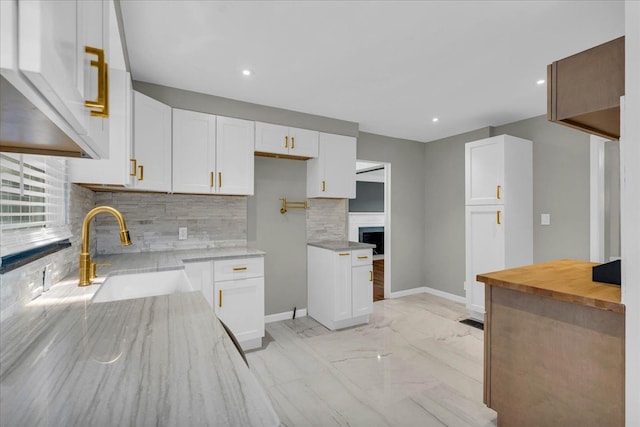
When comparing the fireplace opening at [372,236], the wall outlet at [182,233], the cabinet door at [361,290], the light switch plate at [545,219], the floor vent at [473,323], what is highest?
the light switch plate at [545,219]

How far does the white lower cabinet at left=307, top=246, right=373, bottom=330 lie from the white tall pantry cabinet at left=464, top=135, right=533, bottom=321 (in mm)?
1323

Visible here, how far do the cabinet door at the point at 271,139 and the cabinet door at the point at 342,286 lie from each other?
1.28 metres

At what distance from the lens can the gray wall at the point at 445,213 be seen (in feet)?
14.5

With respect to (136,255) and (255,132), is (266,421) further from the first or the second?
(255,132)

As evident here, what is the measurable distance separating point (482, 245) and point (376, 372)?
2.10 metres

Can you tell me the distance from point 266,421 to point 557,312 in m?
1.57

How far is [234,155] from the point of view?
9.98 ft

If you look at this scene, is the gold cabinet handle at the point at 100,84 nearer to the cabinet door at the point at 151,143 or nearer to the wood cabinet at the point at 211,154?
the cabinet door at the point at 151,143

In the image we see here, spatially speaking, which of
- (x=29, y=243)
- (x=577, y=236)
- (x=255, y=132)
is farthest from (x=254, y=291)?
(x=577, y=236)

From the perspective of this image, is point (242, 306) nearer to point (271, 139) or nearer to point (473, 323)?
point (271, 139)

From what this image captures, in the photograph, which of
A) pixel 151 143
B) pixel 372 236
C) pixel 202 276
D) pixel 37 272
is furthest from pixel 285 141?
pixel 372 236

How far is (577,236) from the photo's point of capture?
334 cm

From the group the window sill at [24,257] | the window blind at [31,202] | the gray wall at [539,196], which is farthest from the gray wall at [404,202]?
the window sill at [24,257]

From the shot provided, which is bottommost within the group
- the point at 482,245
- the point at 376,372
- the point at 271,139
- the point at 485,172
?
the point at 376,372
